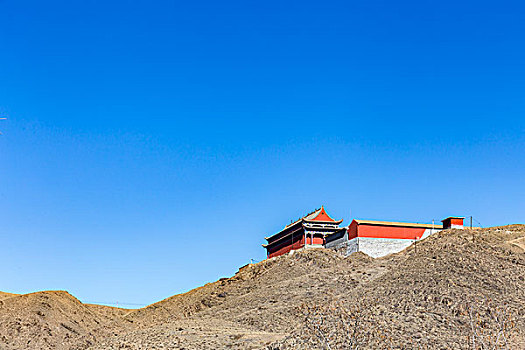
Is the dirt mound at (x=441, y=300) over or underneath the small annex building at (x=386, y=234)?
underneath

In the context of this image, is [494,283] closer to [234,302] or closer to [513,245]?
[513,245]

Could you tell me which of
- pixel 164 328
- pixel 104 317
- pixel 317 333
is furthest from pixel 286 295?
pixel 104 317

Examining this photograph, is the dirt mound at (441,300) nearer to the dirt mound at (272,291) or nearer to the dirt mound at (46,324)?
the dirt mound at (272,291)

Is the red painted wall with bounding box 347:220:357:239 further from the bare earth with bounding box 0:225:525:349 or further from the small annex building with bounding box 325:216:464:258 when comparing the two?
the bare earth with bounding box 0:225:525:349

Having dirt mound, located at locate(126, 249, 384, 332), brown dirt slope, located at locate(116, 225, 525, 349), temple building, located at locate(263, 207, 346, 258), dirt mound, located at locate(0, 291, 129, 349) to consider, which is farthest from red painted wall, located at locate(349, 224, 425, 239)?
dirt mound, located at locate(0, 291, 129, 349)

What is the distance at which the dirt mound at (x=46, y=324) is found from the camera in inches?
1227

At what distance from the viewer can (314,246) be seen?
154ft

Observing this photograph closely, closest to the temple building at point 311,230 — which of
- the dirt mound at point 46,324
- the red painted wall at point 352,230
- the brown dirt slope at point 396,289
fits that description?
the red painted wall at point 352,230

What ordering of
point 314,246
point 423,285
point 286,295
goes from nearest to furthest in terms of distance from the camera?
point 423,285 → point 286,295 → point 314,246

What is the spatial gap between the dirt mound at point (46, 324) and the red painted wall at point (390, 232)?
64.8 ft

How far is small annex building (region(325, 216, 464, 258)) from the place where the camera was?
131 feet

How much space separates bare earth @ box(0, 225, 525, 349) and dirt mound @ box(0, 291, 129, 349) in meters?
0.08

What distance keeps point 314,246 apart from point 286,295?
15171 mm

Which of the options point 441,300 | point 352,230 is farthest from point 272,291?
point 441,300
